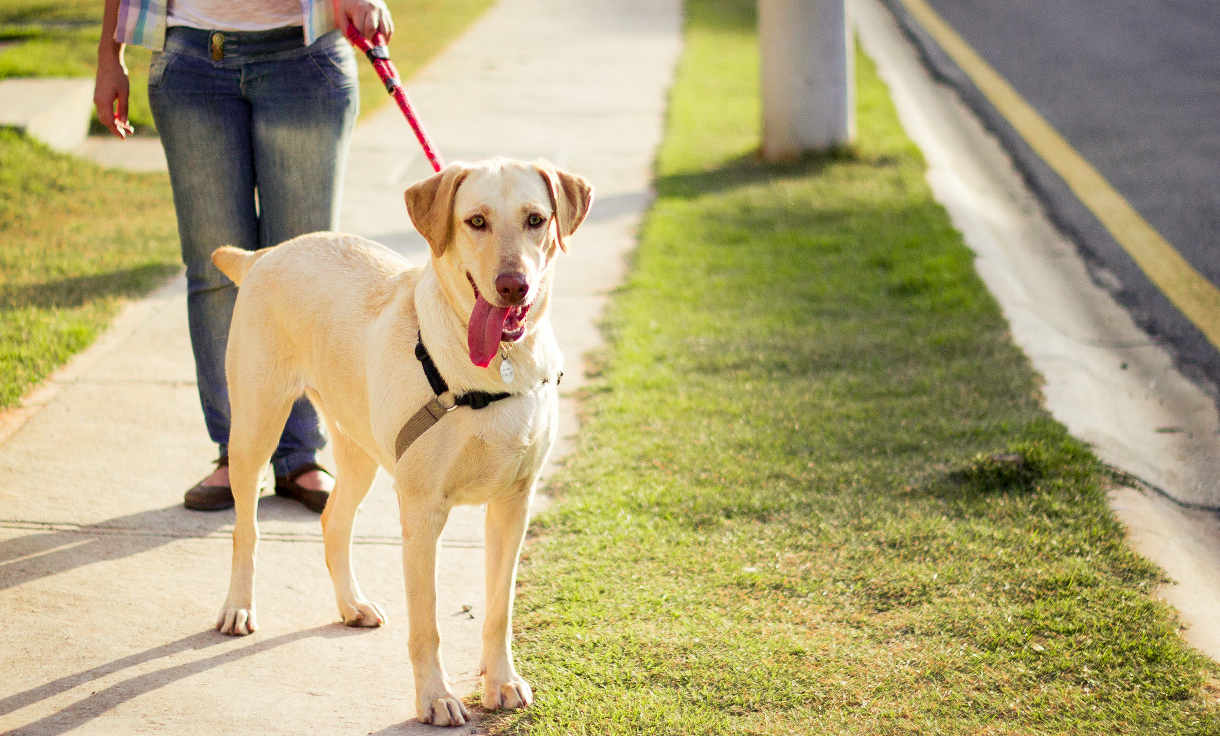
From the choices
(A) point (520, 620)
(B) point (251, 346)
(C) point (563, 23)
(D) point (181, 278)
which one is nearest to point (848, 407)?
(A) point (520, 620)

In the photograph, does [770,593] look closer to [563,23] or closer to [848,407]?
[848,407]

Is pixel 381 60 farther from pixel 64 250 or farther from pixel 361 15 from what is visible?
pixel 64 250

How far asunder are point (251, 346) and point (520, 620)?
3.79 feet

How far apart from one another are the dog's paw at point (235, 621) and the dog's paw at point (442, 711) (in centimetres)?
75

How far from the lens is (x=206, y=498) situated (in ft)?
14.4

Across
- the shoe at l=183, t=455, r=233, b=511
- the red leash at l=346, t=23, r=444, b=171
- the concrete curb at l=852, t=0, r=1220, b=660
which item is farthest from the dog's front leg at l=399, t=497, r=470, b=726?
the concrete curb at l=852, t=0, r=1220, b=660

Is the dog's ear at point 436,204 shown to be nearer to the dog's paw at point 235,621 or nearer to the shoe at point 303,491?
the dog's paw at point 235,621

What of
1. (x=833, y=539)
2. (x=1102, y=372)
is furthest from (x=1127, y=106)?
(x=833, y=539)

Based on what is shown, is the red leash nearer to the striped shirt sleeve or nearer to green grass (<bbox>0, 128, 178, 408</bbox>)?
the striped shirt sleeve

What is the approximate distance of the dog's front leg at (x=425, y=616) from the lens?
3.15 meters

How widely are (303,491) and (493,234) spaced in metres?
1.90

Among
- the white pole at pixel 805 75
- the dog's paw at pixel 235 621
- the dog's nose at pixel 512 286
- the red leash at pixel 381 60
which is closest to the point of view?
the dog's nose at pixel 512 286

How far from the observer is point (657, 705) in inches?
129

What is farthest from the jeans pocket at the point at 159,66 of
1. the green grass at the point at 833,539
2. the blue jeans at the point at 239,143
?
the green grass at the point at 833,539
